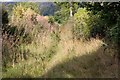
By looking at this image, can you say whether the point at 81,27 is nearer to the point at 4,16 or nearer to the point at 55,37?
the point at 55,37

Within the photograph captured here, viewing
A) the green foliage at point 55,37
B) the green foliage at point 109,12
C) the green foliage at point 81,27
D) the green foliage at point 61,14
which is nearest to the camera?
the green foliage at point 109,12

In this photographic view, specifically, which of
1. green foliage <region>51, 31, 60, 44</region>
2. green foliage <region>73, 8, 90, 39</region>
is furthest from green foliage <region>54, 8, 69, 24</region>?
green foliage <region>51, 31, 60, 44</region>

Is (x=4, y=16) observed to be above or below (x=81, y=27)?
above

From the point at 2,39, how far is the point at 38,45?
0.81 metres

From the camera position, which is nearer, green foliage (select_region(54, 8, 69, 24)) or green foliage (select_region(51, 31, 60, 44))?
green foliage (select_region(51, 31, 60, 44))

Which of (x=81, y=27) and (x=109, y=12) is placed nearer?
(x=109, y=12)

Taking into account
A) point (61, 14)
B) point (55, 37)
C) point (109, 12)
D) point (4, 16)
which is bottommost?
point (55, 37)

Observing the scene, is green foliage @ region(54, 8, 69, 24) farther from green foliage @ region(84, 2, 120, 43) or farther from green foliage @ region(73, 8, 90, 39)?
green foliage @ region(84, 2, 120, 43)

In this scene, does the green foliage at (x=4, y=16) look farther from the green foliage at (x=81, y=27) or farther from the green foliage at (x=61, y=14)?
the green foliage at (x=61, y=14)

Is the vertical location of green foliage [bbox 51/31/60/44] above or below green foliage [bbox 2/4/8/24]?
below

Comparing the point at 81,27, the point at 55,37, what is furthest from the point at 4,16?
the point at 81,27

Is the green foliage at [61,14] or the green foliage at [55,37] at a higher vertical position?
the green foliage at [61,14]

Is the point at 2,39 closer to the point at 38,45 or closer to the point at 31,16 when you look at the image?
the point at 38,45

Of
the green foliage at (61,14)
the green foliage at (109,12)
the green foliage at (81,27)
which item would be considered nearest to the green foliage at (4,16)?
the green foliage at (81,27)
